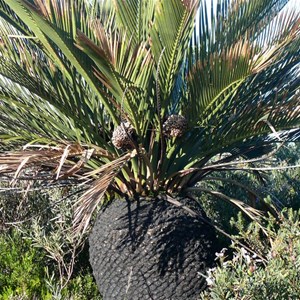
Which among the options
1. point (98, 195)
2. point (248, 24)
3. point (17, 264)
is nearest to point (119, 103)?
A: point (98, 195)

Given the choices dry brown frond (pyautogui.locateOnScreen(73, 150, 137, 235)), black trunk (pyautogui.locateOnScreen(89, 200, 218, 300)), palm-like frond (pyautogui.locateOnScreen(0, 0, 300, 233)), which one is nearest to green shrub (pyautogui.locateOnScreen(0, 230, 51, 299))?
black trunk (pyautogui.locateOnScreen(89, 200, 218, 300))

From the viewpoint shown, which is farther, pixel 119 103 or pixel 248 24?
pixel 248 24

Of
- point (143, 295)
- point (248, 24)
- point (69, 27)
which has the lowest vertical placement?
point (143, 295)

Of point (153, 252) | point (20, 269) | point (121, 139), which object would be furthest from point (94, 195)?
point (20, 269)

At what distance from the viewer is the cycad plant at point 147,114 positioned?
401 cm

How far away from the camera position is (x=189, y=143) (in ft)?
15.3

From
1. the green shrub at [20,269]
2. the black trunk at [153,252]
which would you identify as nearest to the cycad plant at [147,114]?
the black trunk at [153,252]

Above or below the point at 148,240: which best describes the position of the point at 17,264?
below

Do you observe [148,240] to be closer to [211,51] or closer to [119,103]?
[119,103]

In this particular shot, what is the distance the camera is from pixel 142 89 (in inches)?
166

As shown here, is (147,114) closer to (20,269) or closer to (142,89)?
(142,89)

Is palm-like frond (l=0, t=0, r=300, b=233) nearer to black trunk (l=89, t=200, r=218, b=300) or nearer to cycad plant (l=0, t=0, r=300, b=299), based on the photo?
cycad plant (l=0, t=0, r=300, b=299)

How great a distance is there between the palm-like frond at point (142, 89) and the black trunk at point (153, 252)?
0.68 ft

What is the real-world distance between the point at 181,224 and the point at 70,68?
1414 millimetres
